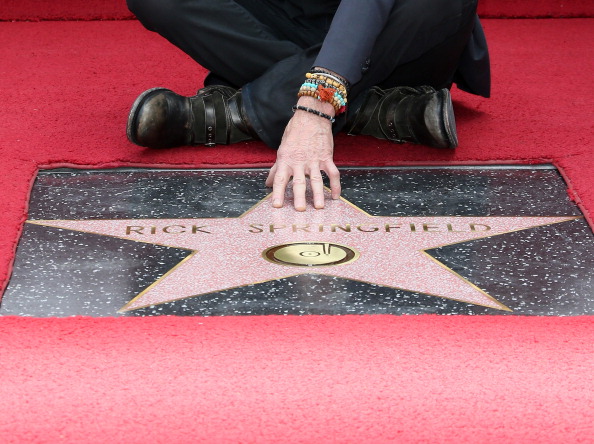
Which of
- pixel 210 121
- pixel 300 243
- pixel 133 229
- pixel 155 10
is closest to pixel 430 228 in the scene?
pixel 300 243

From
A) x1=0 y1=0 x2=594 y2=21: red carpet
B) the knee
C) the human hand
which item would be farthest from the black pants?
x1=0 y1=0 x2=594 y2=21: red carpet

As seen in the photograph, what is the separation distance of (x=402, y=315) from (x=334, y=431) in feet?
0.93

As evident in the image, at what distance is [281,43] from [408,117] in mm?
271

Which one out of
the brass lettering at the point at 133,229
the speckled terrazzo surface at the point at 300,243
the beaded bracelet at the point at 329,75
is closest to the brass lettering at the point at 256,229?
the speckled terrazzo surface at the point at 300,243

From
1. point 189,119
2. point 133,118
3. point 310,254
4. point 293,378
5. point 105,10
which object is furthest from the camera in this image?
point 105,10

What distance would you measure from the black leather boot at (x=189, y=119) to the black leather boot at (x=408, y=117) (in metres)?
0.22

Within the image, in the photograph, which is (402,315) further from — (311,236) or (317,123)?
(317,123)

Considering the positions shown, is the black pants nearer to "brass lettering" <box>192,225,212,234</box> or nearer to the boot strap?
the boot strap

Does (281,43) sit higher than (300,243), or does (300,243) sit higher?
(281,43)

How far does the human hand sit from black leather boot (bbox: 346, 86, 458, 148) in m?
0.30

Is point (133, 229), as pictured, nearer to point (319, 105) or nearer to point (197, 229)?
point (197, 229)

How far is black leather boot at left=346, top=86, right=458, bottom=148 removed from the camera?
1.79m

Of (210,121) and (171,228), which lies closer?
(171,228)

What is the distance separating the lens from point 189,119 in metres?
1.86
